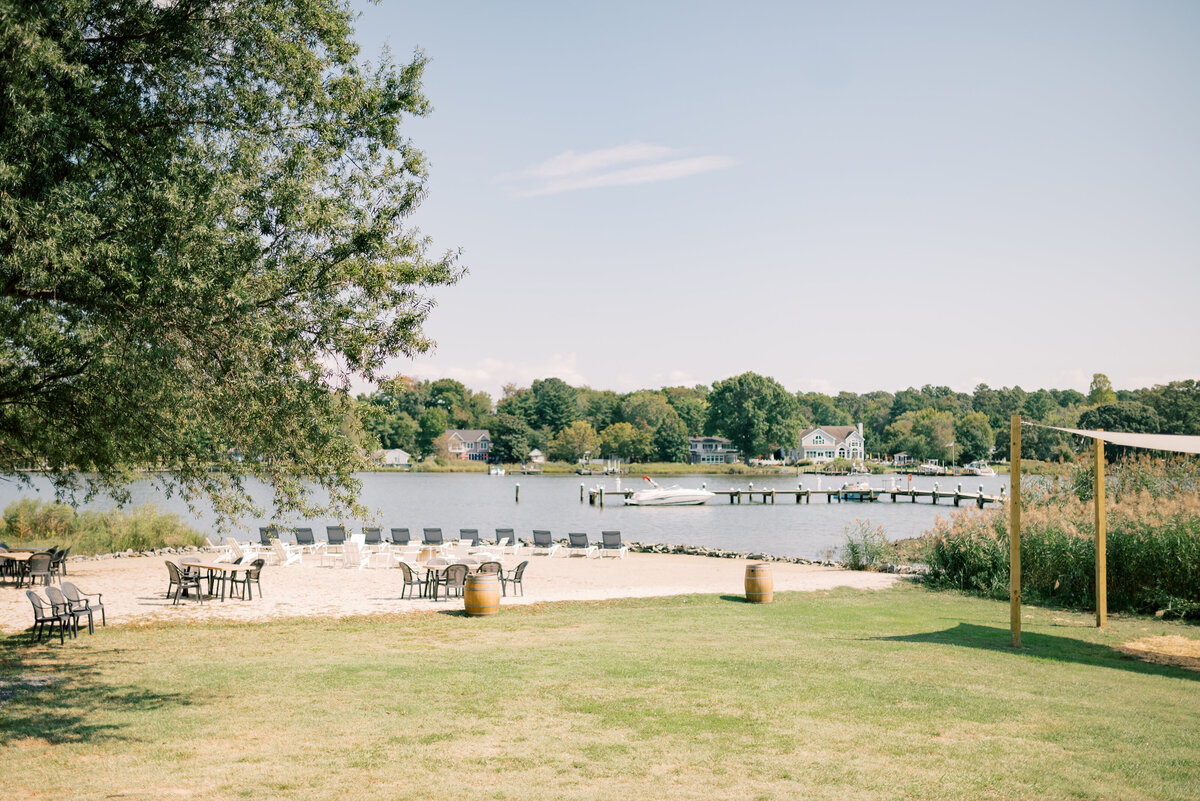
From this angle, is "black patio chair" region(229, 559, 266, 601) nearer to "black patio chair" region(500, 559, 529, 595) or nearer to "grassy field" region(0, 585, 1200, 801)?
"grassy field" region(0, 585, 1200, 801)

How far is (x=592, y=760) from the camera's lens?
7.46 meters

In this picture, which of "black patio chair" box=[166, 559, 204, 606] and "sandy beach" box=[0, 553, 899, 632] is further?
"black patio chair" box=[166, 559, 204, 606]

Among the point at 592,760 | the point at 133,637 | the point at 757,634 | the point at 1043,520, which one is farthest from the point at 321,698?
the point at 1043,520

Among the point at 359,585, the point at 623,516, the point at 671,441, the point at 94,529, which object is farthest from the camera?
the point at 671,441

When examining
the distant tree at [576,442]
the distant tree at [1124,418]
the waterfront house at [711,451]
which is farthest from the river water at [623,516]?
the waterfront house at [711,451]

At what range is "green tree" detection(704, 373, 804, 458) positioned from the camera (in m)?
151

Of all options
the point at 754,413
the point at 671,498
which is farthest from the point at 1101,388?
the point at 671,498

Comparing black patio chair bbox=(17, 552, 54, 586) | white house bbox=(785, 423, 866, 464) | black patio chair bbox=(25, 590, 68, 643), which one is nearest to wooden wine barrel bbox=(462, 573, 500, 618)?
black patio chair bbox=(25, 590, 68, 643)

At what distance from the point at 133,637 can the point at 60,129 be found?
953cm

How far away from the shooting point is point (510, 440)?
14388 cm

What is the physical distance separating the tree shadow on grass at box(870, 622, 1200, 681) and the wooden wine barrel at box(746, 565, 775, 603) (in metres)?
4.06

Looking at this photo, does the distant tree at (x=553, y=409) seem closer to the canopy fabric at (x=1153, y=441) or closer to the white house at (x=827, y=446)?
the white house at (x=827, y=446)

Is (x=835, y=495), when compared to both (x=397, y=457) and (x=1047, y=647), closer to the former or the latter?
(x=1047, y=647)

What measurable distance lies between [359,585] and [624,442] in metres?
126
